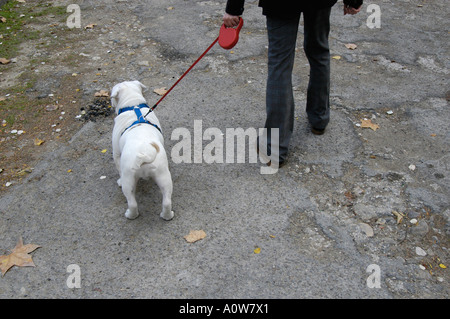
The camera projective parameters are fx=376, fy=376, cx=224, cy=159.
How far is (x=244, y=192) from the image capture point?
9.73 feet

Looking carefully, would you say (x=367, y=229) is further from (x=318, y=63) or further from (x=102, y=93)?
(x=102, y=93)

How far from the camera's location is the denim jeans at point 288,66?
278 cm

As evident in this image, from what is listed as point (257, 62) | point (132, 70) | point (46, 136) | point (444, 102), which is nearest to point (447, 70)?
point (444, 102)

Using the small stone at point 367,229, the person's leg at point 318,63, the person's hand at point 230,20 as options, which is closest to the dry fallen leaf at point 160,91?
the person's hand at point 230,20

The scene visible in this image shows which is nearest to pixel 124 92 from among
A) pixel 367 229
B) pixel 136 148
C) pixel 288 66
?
pixel 136 148

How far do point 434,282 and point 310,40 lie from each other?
6.44 ft

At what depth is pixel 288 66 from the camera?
289cm

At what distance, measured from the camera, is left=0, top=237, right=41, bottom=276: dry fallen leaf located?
97.3 inches

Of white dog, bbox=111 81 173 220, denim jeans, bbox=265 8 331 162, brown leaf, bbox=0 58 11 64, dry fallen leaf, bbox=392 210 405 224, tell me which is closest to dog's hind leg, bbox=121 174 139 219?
white dog, bbox=111 81 173 220

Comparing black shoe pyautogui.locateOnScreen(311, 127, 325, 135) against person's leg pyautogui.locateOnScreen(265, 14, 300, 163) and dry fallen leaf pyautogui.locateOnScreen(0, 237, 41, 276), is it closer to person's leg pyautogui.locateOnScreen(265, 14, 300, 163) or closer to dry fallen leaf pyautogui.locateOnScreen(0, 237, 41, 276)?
person's leg pyautogui.locateOnScreen(265, 14, 300, 163)

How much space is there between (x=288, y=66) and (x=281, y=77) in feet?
0.32

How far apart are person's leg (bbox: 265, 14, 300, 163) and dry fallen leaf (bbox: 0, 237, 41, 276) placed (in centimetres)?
195
